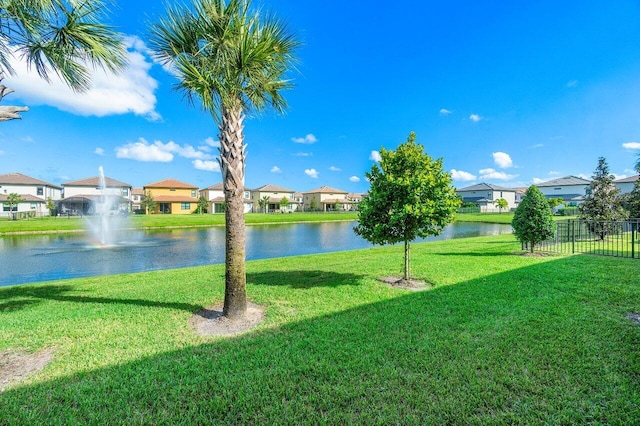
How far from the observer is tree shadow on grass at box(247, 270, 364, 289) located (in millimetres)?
8055

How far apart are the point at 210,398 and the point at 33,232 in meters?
33.5

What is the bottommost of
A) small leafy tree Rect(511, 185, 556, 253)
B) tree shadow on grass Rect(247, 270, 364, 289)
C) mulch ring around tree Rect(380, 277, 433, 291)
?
tree shadow on grass Rect(247, 270, 364, 289)

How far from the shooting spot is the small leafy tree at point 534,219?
11289 mm

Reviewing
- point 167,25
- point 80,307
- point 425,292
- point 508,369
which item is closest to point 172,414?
point 508,369

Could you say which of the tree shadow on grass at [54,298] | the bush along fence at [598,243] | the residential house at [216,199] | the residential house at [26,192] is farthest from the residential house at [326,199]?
the tree shadow on grass at [54,298]

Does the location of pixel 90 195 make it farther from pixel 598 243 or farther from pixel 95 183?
pixel 598 243

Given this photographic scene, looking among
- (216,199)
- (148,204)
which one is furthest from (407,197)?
(216,199)

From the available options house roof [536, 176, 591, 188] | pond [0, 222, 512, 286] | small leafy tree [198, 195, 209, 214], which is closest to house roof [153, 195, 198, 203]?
small leafy tree [198, 195, 209, 214]

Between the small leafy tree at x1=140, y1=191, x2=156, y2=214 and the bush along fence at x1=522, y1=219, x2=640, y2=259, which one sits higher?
the small leafy tree at x1=140, y1=191, x2=156, y2=214

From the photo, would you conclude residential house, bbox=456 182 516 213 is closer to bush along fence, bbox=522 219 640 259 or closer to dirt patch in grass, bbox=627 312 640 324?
bush along fence, bbox=522 219 640 259

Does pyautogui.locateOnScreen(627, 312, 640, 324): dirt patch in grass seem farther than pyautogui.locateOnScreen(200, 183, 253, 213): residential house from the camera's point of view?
No

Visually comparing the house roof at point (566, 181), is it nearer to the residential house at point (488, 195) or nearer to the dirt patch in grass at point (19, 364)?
the residential house at point (488, 195)

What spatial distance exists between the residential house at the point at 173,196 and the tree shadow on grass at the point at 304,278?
56096 millimetres

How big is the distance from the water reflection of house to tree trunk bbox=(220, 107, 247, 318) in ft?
168
